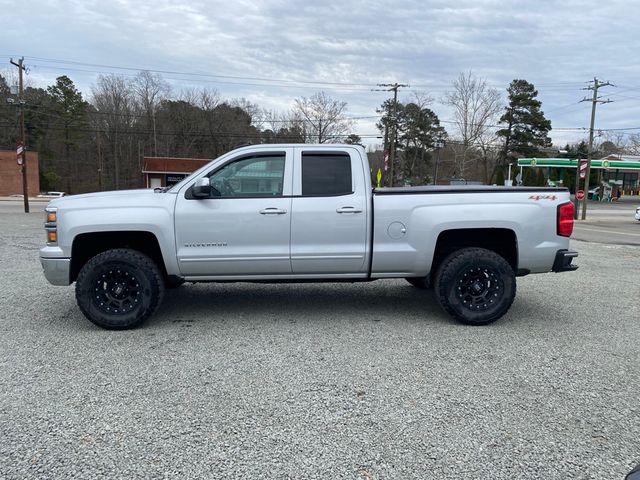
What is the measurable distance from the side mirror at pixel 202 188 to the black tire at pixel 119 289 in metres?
0.89

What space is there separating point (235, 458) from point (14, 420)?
1.59m

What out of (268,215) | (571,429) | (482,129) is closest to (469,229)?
(268,215)

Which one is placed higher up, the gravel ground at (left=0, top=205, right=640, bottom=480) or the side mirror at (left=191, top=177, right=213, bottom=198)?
the side mirror at (left=191, top=177, right=213, bottom=198)

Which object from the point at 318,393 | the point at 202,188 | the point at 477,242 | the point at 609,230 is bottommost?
the point at 609,230

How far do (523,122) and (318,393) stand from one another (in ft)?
219

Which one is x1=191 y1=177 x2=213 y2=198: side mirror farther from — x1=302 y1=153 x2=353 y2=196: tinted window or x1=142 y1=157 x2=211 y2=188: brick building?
x1=142 y1=157 x2=211 y2=188: brick building

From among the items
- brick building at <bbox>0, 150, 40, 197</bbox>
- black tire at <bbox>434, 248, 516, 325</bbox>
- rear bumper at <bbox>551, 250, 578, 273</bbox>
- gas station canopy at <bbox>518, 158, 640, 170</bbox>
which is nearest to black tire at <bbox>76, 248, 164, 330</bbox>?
black tire at <bbox>434, 248, 516, 325</bbox>

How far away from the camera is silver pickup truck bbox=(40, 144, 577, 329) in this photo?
198 inches

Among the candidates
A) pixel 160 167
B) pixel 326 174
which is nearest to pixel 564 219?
pixel 326 174

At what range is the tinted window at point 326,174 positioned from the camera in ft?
17.3

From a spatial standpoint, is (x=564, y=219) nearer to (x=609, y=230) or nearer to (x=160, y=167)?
(x=609, y=230)

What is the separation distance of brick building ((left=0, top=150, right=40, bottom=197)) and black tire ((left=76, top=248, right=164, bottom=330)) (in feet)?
194

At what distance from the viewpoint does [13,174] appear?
55781 millimetres

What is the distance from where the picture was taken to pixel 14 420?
3.21m
